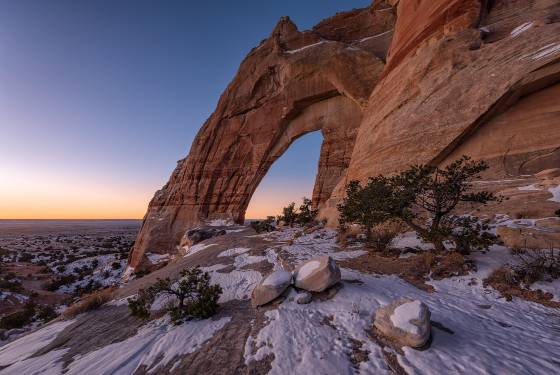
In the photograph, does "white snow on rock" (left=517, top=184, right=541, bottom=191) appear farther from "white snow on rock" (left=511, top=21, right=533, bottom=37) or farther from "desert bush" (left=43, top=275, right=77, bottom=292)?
"desert bush" (left=43, top=275, right=77, bottom=292)

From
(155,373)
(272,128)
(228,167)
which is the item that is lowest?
(155,373)

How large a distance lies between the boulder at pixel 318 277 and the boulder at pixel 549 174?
9530 millimetres

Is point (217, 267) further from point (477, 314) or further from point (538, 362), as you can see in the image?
point (538, 362)

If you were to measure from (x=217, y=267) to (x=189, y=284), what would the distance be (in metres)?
3.29

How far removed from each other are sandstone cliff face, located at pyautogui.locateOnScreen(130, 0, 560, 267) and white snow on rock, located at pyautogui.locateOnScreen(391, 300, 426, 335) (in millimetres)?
9872

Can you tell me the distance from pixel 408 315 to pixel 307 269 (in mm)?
2122

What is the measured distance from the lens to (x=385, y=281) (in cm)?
578

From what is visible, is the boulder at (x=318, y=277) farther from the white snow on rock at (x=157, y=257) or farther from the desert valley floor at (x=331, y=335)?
the white snow on rock at (x=157, y=257)

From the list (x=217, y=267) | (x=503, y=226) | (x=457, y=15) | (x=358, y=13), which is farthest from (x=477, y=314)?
(x=358, y=13)

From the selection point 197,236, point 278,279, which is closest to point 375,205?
point 278,279

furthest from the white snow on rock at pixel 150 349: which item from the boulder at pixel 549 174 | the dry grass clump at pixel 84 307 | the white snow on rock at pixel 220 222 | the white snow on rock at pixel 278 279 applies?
the white snow on rock at pixel 220 222

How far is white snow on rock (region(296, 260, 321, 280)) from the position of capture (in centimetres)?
504

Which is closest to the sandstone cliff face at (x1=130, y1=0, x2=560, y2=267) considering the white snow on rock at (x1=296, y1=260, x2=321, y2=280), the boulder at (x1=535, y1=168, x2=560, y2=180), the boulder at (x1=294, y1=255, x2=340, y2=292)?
the boulder at (x1=535, y1=168, x2=560, y2=180)

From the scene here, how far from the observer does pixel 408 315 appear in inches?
135
